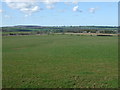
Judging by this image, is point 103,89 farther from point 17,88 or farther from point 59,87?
point 17,88

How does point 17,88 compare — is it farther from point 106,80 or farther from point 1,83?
point 106,80

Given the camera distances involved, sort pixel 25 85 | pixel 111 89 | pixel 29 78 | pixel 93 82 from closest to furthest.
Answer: pixel 111 89
pixel 25 85
pixel 93 82
pixel 29 78

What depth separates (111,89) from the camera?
32.6 feet

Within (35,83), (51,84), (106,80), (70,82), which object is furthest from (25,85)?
(106,80)

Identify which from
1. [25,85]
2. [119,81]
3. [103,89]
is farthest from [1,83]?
[119,81]

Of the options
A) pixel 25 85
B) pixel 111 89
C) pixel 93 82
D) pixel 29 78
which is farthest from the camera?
pixel 29 78

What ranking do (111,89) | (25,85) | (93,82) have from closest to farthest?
(111,89)
(25,85)
(93,82)

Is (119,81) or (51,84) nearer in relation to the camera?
(51,84)

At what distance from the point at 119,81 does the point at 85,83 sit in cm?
201

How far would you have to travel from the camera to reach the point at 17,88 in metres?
10.3

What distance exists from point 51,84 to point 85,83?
1710 millimetres

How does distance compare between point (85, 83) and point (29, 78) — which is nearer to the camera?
point (85, 83)

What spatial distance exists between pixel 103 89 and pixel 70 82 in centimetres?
203

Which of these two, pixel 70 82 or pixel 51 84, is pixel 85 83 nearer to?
pixel 70 82
